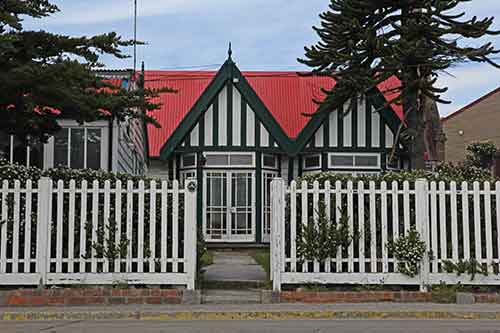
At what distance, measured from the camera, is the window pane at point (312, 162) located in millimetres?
23444

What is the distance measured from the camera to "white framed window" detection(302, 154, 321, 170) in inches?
923

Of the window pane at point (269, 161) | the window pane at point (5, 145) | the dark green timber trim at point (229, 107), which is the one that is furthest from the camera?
the window pane at point (269, 161)

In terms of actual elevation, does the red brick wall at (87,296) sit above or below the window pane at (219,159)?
below

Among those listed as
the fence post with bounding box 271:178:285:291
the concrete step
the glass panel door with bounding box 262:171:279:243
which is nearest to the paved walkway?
the concrete step

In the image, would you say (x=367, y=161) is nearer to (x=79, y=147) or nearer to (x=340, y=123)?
(x=340, y=123)

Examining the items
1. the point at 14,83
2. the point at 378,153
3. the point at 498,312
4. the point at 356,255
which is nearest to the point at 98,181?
the point at 14,83

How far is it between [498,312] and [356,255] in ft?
7.57

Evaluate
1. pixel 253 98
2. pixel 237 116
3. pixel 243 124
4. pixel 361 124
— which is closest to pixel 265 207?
pixel 243 124

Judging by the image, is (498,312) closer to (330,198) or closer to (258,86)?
(330,198)

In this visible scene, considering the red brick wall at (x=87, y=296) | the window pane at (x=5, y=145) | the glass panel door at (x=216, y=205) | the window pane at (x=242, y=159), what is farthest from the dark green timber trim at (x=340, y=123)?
the red brick wall at (x=87, y=296)

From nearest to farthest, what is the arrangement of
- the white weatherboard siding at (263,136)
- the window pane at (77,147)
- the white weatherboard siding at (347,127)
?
the window pane at (77,147), the white weatherboard siding at (263,136), the white weatherboard siding at (347,127)

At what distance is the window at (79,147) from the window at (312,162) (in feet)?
26.1

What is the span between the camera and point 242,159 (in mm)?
23000

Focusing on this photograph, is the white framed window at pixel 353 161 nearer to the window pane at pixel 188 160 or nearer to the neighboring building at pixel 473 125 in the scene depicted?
the window pane at pixel 188 160
